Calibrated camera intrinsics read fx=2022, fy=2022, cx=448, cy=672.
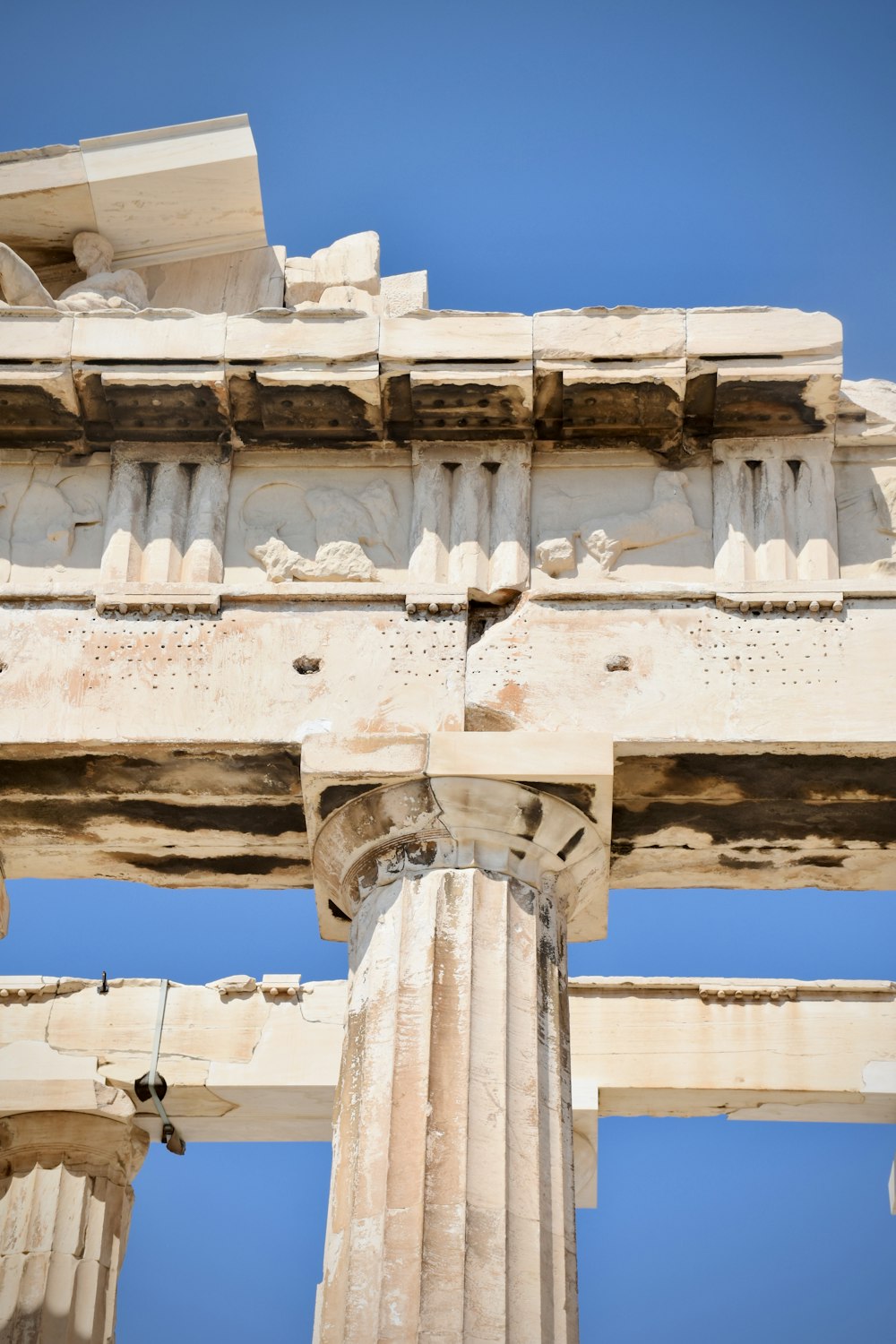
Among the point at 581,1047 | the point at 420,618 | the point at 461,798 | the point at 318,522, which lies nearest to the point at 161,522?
the point at 318,522

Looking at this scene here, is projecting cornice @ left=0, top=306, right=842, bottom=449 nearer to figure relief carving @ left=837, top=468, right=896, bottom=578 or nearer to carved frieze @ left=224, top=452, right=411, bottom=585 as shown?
carved frieze @ left=224, top=452, right=411, bottom=585

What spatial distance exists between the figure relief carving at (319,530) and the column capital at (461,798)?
146 cm

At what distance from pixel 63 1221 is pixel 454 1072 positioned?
7.84 m

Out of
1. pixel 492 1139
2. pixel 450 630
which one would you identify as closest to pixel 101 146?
pixel 450 630

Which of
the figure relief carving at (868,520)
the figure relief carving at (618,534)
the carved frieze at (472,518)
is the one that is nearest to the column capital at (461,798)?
the carved frieze at (472,518)

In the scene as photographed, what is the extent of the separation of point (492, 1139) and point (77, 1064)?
8344 mm

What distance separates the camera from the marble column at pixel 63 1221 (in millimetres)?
17156

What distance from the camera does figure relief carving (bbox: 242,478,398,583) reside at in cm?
1326

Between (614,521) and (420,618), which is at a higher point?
(614,521)

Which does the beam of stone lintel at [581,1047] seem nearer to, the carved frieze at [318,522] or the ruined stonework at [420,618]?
the ruined stonework at [420,618]

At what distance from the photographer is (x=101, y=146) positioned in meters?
15.0

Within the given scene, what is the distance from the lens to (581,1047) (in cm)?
1853

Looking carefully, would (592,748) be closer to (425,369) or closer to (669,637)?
(669,637)

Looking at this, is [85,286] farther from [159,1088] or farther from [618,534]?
[159,1088]
